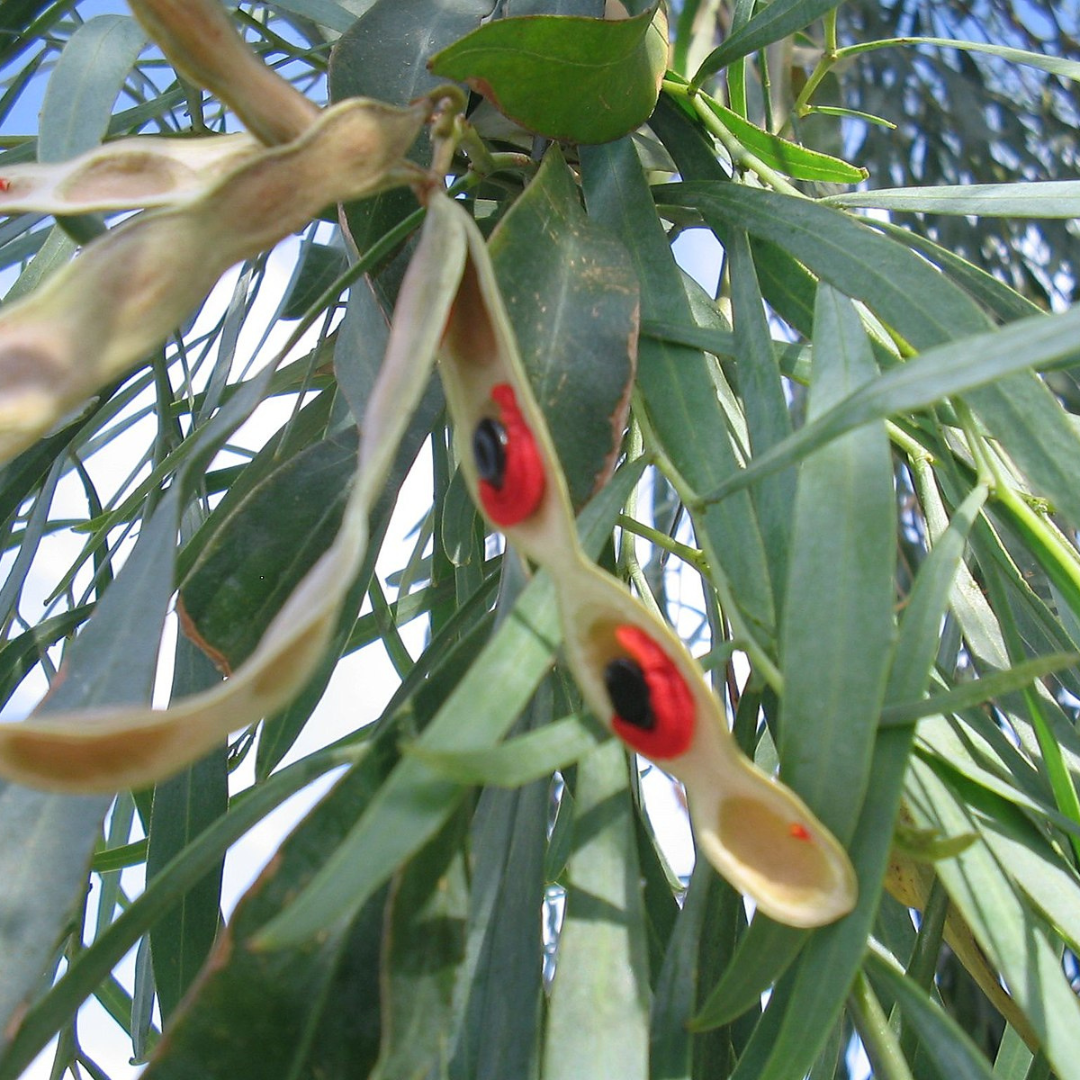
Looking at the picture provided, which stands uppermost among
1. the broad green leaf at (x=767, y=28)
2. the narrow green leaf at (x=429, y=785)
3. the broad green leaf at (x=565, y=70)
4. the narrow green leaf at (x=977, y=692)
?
the broad green leaf at (x=565, y=70)

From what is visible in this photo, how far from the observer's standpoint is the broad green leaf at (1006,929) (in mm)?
346

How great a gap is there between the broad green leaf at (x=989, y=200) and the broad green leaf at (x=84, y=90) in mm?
346

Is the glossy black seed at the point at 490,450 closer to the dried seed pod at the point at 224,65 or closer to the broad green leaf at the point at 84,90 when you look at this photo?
the dried seed pod at the point at 224,65

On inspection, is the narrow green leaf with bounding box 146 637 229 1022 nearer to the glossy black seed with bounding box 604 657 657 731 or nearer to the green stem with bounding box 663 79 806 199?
the glossy black seed with bounding box 604 657 657 731

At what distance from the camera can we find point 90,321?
1.02 ft

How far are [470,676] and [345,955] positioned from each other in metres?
0.11

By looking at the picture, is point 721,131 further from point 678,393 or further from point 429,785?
point 429,785

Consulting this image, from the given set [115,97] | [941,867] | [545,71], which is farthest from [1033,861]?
[115,97]

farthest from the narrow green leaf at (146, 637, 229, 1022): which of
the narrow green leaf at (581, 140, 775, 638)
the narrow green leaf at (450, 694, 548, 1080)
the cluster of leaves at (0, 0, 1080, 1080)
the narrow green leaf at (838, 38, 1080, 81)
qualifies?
the narrow green leaf at (838, 38, 1080, 81)


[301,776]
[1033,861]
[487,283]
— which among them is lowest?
[1033,861]

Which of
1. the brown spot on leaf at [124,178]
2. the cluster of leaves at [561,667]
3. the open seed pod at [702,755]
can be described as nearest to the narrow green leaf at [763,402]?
the cluster of leaves at [561,667]

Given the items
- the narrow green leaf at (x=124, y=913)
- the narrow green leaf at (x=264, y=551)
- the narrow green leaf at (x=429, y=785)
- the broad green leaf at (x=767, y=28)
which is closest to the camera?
the narrow green leaf at (x=429, y=785)

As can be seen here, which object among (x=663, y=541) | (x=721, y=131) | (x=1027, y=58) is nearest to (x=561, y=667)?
(x=663, y=541)

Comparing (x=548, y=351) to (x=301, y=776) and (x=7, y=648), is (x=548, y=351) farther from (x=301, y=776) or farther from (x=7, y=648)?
(x=7, y=648)
